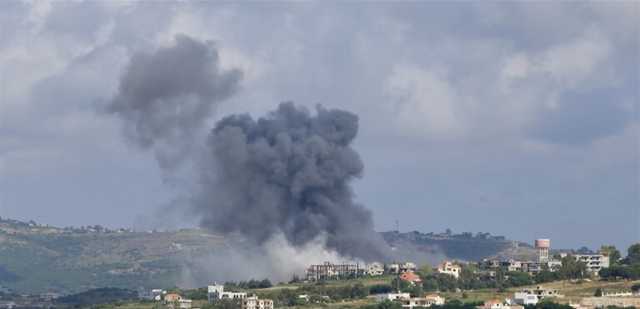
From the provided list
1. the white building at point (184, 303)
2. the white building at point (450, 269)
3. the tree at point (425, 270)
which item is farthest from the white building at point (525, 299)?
the white building at point (184, 303)

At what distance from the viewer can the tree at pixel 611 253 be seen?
166100mm

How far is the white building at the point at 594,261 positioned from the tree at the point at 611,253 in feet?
1.90

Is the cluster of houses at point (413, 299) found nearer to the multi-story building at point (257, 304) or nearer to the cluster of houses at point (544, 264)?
the multi-story building at point (257, 304)

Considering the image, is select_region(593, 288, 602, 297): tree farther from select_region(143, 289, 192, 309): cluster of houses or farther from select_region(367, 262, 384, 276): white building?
select_region(143, 289, 192, 309): cluster of houses

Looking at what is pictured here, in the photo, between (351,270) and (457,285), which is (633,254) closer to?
(457,285)

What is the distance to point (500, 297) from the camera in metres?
141

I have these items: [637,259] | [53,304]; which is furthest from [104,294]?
[637,259]

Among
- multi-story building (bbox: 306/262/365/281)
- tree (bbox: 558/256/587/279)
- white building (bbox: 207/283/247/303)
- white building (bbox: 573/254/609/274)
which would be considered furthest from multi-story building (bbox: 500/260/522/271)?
white building (bbox: 207/283/247/303)

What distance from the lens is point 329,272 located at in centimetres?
16162

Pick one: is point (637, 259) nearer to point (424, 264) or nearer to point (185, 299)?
point (424, 264)

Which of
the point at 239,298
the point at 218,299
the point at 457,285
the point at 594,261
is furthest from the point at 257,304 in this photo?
the point at 594,261

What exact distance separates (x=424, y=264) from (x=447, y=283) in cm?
1729

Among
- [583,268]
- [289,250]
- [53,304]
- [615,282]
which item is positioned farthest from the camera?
[53,304]

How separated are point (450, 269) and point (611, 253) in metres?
17.3
